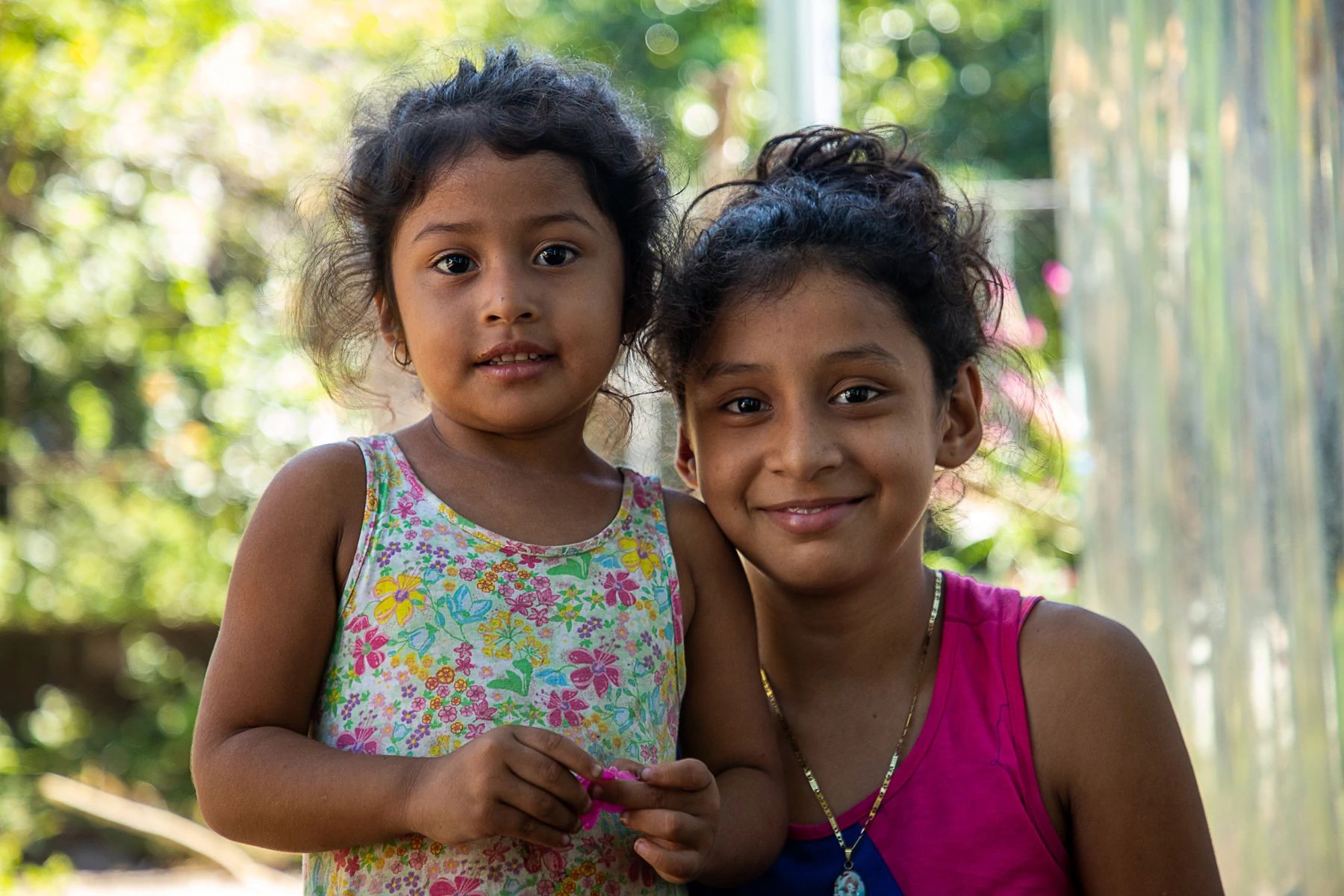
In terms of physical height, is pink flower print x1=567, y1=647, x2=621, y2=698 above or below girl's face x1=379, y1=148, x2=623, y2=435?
below

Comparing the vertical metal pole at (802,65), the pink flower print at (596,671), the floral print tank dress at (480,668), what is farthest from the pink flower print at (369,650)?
the vertical metal pole at (802,65)

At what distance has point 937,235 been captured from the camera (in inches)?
75.5

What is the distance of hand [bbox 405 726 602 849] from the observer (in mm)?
A: 1354

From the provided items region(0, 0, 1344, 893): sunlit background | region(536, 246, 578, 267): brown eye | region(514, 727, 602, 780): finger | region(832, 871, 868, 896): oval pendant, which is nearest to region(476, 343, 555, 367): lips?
region(536, 246, 578, 267): brown eye

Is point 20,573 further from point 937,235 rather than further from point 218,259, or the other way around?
point 937,235

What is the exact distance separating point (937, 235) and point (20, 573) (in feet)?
17.8

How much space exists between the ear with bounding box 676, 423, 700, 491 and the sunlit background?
331mm

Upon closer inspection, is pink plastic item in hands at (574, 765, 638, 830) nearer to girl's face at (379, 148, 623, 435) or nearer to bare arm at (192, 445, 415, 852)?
→ bare arm at (192, 445, 415, 852)

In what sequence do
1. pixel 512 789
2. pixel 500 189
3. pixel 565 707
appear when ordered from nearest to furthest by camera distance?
1. pixel 512 789
2. pixel 565 707
3. pixel 500 189

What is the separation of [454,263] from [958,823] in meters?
0.91

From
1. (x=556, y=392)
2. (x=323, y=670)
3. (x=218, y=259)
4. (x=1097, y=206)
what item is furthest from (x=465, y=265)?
(x=218, y=259)

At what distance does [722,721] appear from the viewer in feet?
5.62

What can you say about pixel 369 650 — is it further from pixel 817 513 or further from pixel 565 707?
pixel 817 513

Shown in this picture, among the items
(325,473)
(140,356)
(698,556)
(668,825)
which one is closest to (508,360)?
(325,473)
